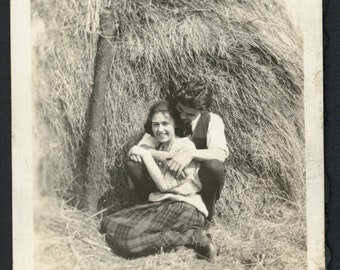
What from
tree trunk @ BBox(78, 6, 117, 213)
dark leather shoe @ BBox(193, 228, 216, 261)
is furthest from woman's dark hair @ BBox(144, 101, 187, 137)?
dark leather shoe @ BBox(193, 228, 216, 261)

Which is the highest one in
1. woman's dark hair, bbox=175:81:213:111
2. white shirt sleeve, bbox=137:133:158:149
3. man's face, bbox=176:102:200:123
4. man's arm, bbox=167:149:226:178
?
woman's dark hair, bbox=175:81:213:111

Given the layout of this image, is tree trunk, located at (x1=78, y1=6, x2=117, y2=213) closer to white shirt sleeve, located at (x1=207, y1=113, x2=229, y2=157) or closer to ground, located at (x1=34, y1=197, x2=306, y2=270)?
ground, located at (x1=34, y1=197, x2=306, y2=270)

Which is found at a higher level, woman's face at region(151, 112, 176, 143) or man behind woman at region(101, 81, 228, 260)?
woman's face at region(151, 112, 176, 143)

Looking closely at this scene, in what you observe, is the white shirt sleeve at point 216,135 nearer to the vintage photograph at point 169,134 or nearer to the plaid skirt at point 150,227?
the vintage photograph at point 169,134

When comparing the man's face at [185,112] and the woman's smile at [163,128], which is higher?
the man's face at [185,112]

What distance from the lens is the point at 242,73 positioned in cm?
153

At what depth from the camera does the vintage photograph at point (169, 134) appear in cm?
145

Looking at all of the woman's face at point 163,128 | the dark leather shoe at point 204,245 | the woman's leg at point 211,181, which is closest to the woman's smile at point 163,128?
the woman's face at point 163,128

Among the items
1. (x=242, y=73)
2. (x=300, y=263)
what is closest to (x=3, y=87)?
(x=242, y=73)

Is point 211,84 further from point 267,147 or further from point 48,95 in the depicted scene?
point 48,95

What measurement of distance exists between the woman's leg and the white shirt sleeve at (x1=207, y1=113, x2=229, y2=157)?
4cm

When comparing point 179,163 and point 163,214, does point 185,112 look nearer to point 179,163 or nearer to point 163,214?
point 179,163

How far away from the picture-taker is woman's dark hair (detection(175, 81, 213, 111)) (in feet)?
4.88

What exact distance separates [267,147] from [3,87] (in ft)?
2.24
